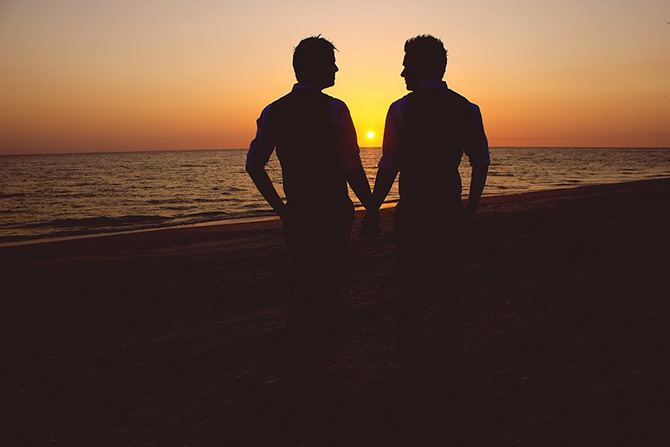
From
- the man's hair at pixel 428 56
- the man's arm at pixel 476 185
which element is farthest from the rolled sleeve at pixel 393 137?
the man's arm at pixel 476 185

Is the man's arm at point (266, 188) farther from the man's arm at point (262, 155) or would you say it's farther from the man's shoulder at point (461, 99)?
the man's shoulder at point (461, 99)

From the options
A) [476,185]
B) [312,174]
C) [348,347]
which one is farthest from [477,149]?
[348,347]

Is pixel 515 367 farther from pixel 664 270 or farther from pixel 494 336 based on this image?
pixel 664 270

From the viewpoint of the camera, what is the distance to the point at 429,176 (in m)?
3.26

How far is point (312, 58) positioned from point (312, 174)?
77cm

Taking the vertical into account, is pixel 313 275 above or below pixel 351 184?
below

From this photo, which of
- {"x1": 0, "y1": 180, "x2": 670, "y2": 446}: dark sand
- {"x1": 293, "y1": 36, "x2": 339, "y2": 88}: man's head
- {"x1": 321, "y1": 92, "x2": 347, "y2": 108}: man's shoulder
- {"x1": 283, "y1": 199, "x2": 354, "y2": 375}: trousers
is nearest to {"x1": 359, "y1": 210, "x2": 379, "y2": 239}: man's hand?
{"x1": 283, "y1": 199, "x2": 354, "y2": 375}: trousers

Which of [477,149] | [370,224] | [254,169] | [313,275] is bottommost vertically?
[313,275]

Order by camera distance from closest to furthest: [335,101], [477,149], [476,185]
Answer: [335,101] → [477,149] → [476,185]

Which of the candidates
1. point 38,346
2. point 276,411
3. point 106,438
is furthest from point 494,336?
point 38,346

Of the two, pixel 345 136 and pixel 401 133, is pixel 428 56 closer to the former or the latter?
pixel 401 133

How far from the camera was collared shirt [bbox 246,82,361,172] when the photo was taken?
3146mm

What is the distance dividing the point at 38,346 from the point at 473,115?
4800 mm

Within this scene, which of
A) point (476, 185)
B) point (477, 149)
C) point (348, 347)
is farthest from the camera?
point (348, 347)
